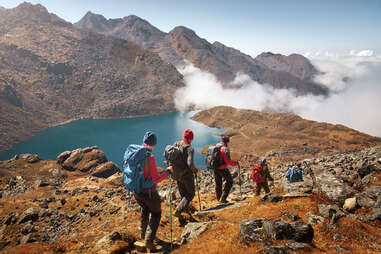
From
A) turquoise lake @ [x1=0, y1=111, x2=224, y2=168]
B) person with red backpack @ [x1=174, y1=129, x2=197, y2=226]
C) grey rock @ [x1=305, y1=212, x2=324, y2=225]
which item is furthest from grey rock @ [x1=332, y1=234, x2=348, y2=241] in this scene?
turquoise lake @ [x1=0, y1=111, x2=224, y2=168]

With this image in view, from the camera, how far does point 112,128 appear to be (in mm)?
105688

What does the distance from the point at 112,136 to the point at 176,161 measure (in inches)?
3528

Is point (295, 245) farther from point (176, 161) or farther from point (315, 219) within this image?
point (176, 161)

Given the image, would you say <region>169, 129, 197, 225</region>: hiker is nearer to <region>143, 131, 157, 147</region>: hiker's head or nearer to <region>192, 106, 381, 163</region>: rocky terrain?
<region>143, 131, 157, 147</region>: hiker's head

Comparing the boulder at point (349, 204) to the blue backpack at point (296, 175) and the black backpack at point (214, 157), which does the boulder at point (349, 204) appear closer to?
the black backpack at point (214, 157)

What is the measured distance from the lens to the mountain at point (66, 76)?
109 meters

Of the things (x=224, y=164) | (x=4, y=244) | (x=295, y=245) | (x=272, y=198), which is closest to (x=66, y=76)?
(x=4, y=244)

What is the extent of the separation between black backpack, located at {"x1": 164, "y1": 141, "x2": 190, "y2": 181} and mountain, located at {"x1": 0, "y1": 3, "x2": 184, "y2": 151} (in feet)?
329

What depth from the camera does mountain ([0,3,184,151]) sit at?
109312 mm

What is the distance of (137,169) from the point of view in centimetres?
550

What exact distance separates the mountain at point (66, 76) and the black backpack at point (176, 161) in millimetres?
100174

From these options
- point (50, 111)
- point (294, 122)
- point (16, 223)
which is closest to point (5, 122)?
point (50, 111)

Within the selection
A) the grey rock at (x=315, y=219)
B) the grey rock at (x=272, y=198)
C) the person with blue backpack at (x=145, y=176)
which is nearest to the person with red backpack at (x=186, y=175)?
the person with blue backpack at (x=145, y=176)

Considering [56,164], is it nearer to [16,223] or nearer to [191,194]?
[16,223]
